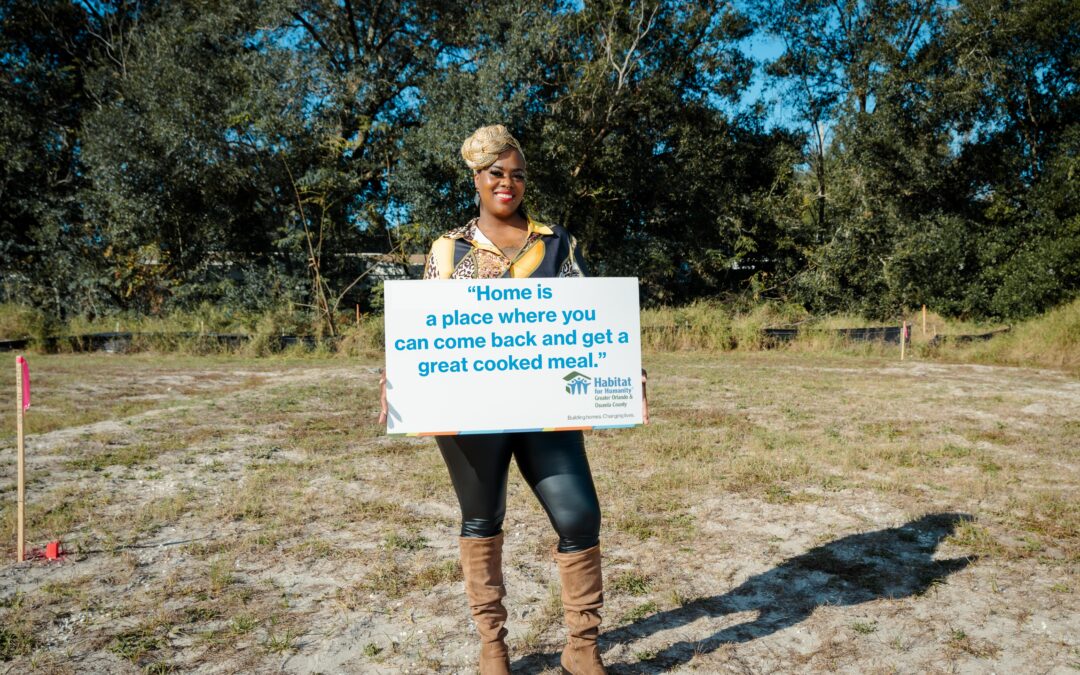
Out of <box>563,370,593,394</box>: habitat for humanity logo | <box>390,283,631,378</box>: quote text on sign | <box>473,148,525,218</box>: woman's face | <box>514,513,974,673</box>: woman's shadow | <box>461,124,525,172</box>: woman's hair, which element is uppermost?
<box>461,124,525,172</box>: woman's hair

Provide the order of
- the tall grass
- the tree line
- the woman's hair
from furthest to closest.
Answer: the tree line
the tall grass
the woman's hair

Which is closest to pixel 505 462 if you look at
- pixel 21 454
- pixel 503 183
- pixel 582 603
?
pixel 582 603

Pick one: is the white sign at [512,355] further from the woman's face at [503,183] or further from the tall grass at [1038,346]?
the tall grass at [1038,346]

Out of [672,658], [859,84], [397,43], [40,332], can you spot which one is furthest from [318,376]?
[859,84]

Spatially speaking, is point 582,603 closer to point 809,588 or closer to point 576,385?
point 576,385

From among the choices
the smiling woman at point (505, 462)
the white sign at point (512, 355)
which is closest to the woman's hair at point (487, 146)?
the smiling woman at point (505, 462)

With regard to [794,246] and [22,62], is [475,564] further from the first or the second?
[22,62]

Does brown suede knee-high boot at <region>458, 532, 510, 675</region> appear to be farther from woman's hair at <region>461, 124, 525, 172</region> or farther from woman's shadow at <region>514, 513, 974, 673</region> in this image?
woman's hair at <region>461, 124, 525, 172</region>

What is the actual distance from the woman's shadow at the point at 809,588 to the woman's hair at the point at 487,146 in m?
1.70

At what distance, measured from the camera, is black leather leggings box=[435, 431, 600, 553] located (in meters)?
2.26

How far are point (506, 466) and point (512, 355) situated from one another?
36 centimetres

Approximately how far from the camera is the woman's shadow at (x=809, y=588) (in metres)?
2.73

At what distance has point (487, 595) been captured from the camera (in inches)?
93.4

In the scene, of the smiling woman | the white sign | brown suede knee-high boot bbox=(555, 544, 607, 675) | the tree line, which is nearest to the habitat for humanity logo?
the white sign
